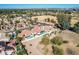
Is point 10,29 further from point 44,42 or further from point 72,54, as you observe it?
point 72,54

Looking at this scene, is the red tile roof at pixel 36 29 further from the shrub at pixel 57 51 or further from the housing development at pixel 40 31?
the shrub at pixel 57 51

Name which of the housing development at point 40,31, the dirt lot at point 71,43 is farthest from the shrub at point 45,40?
the dirt lot at point 71,43

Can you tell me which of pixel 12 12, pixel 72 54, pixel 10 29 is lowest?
pixel 72 54

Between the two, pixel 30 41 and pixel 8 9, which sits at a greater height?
pixel 8 9

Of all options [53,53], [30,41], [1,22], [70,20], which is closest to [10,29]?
[1,22]

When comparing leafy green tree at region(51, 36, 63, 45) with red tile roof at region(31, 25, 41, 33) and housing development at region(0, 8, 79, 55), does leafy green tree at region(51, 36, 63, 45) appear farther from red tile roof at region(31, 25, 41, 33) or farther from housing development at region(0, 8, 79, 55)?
red tile roof at region(31, 25, 41, 33)

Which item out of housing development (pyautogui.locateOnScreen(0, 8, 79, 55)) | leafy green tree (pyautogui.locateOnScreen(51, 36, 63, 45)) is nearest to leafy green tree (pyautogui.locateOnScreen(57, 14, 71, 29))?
housing development (pyautogui.locateOnScreen(0, 8, 79, 55))

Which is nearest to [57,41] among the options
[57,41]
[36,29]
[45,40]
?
[57,41]
